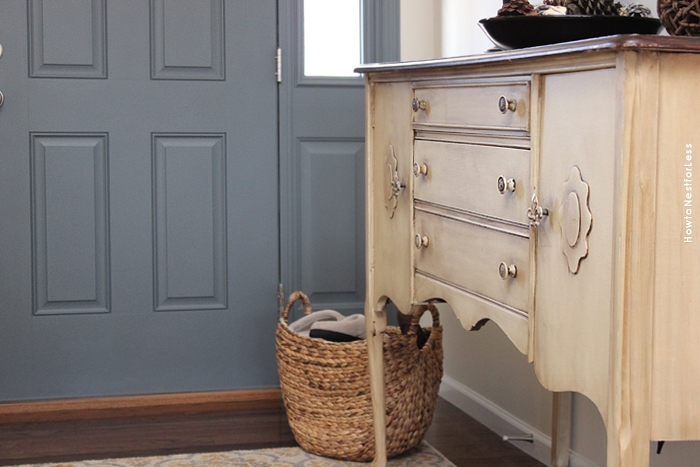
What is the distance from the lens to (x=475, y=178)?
1476 mm

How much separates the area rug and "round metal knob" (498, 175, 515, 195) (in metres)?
1.03

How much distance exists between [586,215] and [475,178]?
35cm

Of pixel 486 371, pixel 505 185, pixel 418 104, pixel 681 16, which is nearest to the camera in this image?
pixel 681 16

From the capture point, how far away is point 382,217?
1888 mm

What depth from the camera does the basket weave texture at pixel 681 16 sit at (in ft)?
4.05

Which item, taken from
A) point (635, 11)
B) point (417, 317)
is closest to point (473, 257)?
point (635, 11)

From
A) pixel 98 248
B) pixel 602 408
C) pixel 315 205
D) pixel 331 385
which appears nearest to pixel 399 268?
pixel 331 385

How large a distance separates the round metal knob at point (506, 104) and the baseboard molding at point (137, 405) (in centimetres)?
161

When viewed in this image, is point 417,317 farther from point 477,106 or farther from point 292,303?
point 477,106

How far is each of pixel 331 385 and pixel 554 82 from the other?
1.20 metres

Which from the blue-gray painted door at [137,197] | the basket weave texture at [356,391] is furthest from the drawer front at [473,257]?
the blue-gray painted door at [137,197]
